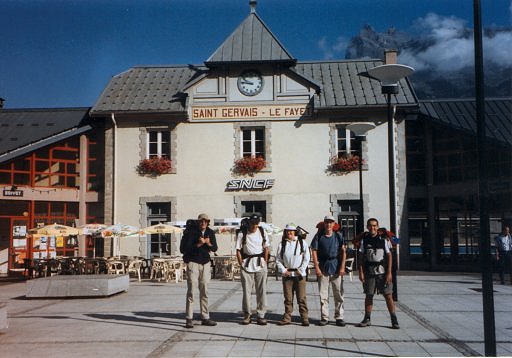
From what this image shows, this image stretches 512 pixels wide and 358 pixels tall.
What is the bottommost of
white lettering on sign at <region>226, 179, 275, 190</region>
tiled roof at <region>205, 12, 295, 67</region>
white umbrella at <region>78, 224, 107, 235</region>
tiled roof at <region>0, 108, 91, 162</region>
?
white umbrella at <region>78, 224, 107, 235</region>

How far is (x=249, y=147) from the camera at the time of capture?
66.3 ft

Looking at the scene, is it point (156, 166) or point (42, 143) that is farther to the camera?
point (156, 166)

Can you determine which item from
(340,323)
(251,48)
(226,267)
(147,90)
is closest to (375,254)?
(340,323)

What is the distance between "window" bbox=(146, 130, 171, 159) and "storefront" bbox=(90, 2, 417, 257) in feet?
0.12

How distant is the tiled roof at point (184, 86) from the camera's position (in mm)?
19750

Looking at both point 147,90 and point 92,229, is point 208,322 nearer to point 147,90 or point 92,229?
point 92,229

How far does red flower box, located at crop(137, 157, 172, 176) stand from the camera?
1984cm

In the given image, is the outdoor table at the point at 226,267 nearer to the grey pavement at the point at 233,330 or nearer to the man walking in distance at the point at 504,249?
the grey pavement at the point at 233,330

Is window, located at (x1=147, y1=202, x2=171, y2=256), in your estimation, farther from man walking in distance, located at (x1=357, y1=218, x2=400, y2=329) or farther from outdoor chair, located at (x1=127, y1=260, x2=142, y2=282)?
man walking in distance, located at (x1=357, y1=218, x2=400, y2=329)

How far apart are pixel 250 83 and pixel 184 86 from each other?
259 centimetres

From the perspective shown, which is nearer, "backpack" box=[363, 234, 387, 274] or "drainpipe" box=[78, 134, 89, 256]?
"backpack" box=[363, 234, 387, 274]

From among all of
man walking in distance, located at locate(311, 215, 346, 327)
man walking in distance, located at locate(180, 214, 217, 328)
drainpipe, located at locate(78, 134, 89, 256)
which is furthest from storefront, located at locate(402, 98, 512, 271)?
man walking in distance, located at locate(180, 214, 217, 328)

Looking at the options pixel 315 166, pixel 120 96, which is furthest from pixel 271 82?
pixel 120 96

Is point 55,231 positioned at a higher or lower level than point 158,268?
higher
